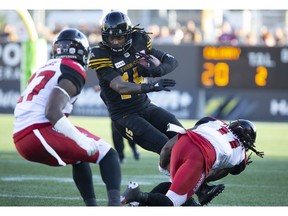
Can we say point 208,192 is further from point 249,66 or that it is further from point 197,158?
point 249,66

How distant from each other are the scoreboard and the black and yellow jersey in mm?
10537

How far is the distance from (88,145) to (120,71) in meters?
1.84

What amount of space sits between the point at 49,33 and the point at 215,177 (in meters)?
15.6

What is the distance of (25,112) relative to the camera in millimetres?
5773

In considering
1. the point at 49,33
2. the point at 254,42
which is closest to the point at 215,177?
the point at 254,42

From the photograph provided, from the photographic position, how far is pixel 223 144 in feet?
20.4

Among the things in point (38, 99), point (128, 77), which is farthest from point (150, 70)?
point (38, 99)

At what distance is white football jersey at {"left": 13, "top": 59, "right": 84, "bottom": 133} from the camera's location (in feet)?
18.9

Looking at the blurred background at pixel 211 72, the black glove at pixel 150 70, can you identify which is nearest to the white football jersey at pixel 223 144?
the black glove at pixel 150 70

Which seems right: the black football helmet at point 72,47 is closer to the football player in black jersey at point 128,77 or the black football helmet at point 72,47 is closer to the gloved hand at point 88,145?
the gloved hand at point 88,145

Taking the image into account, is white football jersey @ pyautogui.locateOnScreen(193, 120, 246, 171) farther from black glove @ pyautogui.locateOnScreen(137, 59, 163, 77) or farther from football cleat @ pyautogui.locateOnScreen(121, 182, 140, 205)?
black glove @ pyautogui.locateOnScreen(137, 59, 163, 77)

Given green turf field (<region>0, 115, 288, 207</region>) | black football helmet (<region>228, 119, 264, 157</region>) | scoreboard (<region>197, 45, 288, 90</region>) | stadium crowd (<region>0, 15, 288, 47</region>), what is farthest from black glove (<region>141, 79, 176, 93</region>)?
stadium crowd (<region>0, 15, 288, 47</region>)

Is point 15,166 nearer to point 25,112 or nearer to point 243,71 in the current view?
point 25,112

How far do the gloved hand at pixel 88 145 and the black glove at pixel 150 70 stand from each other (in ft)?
5.83
